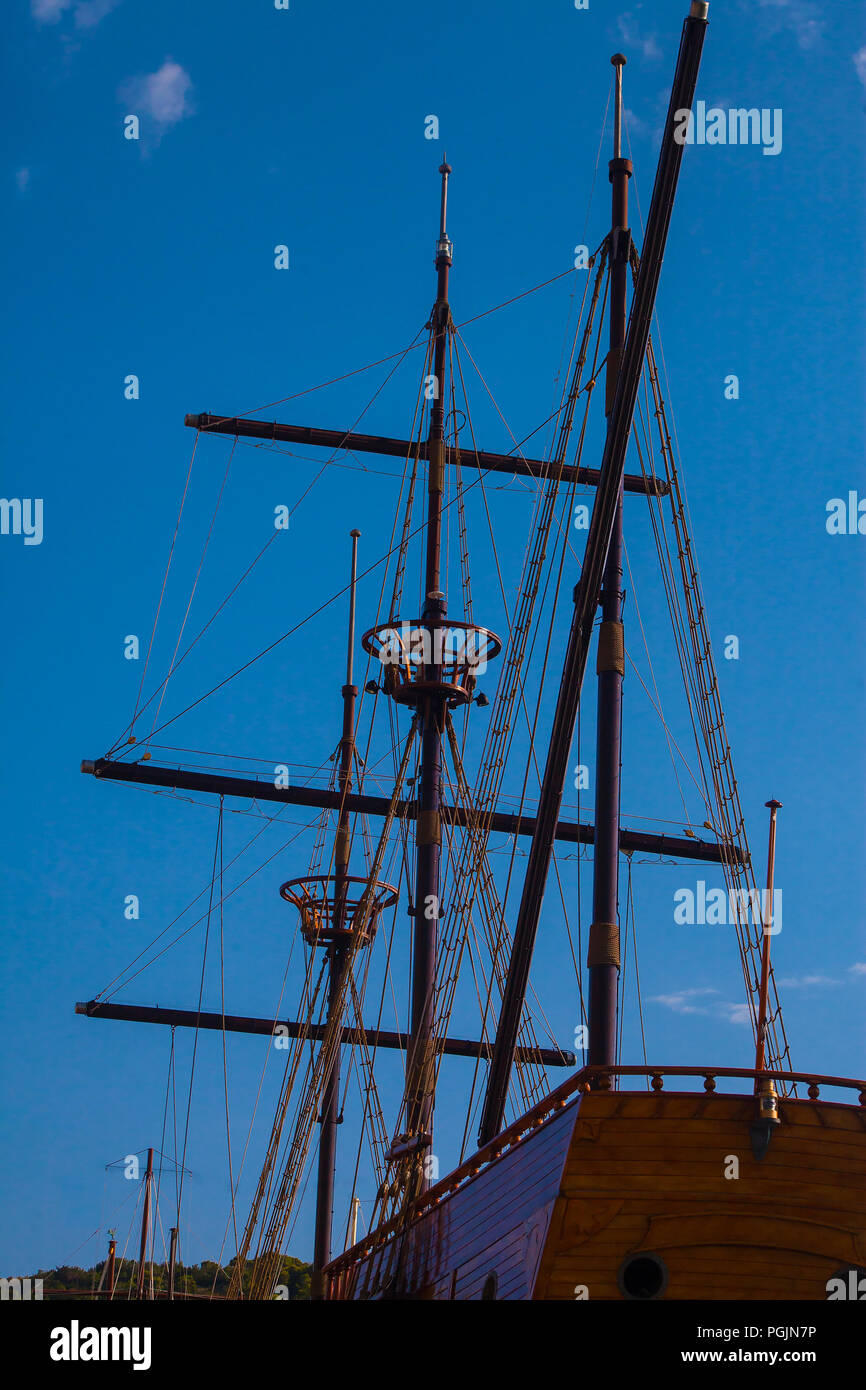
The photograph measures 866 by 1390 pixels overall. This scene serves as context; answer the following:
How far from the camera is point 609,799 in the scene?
1500cm

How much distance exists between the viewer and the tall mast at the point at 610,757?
1432 cm

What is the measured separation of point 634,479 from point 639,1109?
18170 mm

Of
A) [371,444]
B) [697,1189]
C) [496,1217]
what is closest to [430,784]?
[371,444]

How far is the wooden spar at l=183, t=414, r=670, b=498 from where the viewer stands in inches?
1124

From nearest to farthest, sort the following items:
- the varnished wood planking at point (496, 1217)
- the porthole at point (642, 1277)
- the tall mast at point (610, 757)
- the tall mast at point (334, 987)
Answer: the porthole at point (642, 1277), the varnished wood planking at point (496, 1217), the tall mast at point (610, 757), the tall mast at point (334, 987)

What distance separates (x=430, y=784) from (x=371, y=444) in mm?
7139

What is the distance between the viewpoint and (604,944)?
1451cm

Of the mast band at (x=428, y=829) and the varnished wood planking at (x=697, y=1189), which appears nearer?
the varnished wood planking at (x=697, y=1189)

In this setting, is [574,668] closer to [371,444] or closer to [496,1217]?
[496,1217]

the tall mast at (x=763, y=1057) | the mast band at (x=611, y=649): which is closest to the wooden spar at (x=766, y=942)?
the tall mast at (x=763, y=1057)

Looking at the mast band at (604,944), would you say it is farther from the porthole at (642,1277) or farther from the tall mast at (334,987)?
the tall mast at (334,987)

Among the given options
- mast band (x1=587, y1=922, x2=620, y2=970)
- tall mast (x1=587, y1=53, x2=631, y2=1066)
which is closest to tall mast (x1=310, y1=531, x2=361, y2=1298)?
tall mast (x1=587, y1=53, x2=631, y2=1066)
